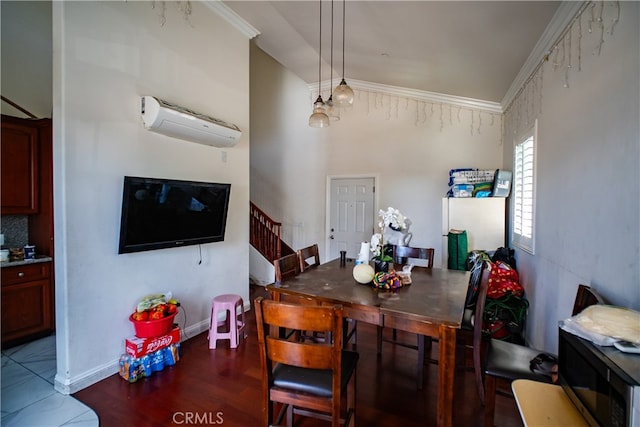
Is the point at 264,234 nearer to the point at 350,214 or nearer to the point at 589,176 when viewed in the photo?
the point at 350,214

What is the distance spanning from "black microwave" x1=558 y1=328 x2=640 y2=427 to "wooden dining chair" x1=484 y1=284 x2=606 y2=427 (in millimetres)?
495

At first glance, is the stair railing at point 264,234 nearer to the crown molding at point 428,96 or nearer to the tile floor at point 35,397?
the crown molding at point 428,96

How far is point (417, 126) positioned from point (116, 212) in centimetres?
420

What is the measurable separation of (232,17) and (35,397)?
3.95 m

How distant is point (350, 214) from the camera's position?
513cm

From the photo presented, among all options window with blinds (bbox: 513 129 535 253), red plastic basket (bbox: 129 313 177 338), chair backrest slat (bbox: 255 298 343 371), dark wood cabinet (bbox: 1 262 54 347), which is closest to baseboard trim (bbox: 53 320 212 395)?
red plastic basket (bbox: 129 313 177 338)

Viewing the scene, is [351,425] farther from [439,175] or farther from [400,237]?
[439,175]

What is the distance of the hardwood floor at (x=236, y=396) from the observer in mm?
1900

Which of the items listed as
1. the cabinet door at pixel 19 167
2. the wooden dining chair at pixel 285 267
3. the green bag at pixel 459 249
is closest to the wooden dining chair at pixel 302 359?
the wooden dining chair at pixel 285 267

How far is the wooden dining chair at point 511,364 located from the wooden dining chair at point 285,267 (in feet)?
4.84

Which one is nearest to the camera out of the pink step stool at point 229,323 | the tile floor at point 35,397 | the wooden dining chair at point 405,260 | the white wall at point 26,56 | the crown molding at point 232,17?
the tile floor at point 35,397

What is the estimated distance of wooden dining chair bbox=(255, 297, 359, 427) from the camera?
1314 millimetres

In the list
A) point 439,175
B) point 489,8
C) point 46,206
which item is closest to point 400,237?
point 439,175

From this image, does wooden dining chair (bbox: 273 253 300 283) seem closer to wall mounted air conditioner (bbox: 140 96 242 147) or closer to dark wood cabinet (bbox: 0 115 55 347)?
wall mounted air conditioner (bbox: 140 96 242 147)
